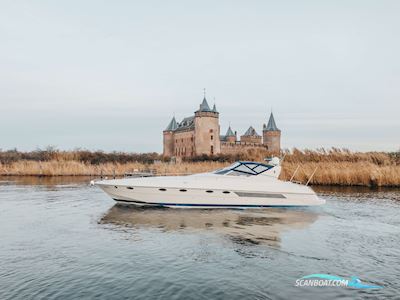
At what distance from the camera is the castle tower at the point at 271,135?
83.9 meters

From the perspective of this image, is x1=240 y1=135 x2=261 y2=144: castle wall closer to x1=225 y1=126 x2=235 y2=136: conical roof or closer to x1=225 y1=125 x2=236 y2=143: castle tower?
x1=225 y1=125 x2=236 y2=143: castle tower

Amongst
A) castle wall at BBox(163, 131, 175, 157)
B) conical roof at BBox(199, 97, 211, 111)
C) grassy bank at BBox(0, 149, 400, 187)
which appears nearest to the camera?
grassy bank at BBox(0, 149, 400, 187)

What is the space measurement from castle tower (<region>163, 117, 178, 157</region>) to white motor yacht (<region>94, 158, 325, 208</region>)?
231 feet

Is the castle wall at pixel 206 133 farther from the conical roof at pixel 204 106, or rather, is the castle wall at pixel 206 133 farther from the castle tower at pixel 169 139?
the castle tower at pixel 169 139

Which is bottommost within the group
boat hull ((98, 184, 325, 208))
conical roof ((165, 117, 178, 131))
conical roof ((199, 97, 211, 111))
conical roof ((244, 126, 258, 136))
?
boat hull ((98, 184, 325, 208))

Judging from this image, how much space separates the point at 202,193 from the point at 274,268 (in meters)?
5.62

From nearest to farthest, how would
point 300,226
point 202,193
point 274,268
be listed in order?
point 274,268 < point 300,226 < point 202,193

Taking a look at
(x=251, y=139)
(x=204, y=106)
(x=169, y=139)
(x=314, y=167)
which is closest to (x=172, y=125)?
(x=169, y=139)

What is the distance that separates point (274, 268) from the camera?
5.98m

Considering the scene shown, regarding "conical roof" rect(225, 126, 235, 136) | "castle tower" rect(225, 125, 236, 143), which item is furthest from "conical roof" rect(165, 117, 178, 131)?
"conical roof" rect(225, 126, 235, 136)

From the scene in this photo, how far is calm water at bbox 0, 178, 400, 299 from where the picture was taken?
16.6ft

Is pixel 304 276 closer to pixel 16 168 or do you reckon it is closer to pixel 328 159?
pixel 328 159

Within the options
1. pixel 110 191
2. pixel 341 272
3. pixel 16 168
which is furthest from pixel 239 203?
pixel 16 168

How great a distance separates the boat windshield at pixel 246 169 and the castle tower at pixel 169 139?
70.2 meters
